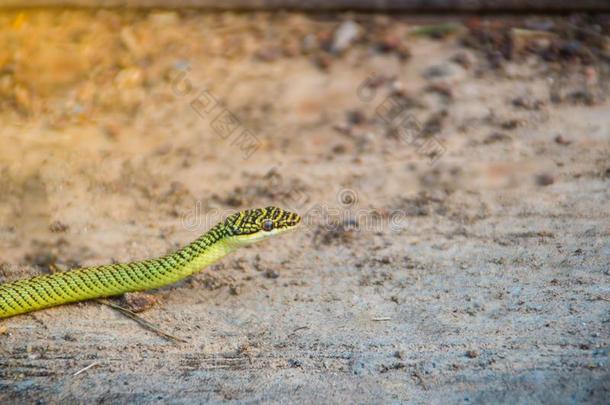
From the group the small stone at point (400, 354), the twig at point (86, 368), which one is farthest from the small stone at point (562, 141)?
the twig at point (86, 368)

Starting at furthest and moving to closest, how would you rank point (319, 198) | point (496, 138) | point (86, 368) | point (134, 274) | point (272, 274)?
point (496, 138)
point (319, 198)
point (272, 274)
point (134, 274)
point (86, 368)

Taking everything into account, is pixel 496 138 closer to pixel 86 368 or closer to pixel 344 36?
pixel 344 36

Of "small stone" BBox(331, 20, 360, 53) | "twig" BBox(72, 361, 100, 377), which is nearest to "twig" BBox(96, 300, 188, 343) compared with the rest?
"twig" BBox(72, 361, 100, 377)

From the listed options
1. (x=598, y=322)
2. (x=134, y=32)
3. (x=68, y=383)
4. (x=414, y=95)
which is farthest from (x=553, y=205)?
(x=134, y=32)

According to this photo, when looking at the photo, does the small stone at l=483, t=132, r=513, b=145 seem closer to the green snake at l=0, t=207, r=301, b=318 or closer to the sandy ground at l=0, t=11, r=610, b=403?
the sandy ground at l=0, t=11, r=610, b=403

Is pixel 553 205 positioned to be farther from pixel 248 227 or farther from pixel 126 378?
pixel 126 378

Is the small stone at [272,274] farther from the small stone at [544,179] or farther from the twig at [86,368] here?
the small stone at [544,179]

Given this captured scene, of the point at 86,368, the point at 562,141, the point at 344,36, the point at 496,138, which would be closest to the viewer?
the point at 86,368

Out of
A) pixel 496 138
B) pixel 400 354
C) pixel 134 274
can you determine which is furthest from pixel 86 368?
pixel 496 138
